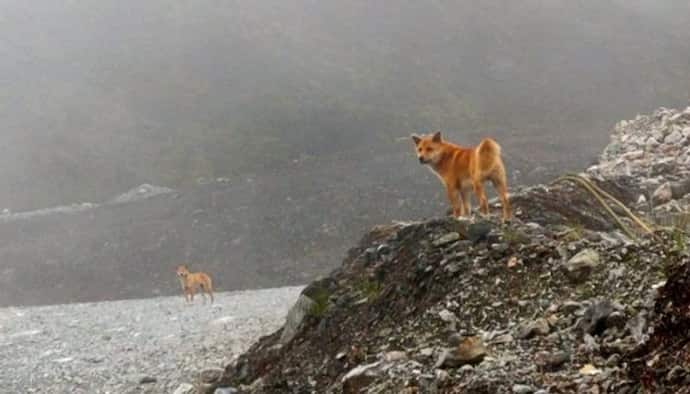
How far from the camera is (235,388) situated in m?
9.24

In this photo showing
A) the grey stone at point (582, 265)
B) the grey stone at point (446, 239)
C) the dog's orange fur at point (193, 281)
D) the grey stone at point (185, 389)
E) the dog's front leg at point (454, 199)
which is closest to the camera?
the grey stone at point (582, 265)

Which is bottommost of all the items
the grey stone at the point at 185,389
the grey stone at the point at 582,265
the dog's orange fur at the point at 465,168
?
the grey stone at the point at 185,389

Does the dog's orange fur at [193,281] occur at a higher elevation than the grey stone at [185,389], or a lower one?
higher

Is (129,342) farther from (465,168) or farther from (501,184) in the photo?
(501,184)

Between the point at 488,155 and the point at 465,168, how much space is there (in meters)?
0.65

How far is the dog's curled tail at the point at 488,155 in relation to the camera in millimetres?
9016

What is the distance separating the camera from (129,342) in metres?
18.7

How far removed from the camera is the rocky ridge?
4711mm

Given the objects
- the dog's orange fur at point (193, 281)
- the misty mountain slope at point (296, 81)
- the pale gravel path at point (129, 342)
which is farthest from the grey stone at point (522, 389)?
the misty mountain slope at point (296, 81)

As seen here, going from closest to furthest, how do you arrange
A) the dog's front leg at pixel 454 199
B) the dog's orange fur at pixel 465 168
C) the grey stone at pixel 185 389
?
the dog's orange fur at pixel 465 168, the dog's front leg at pixel 454 199, the grey stone at pixel 185 389

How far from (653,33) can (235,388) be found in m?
95.5

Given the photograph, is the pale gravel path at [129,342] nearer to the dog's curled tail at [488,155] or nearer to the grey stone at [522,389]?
the dog's curled tail at [488,155]

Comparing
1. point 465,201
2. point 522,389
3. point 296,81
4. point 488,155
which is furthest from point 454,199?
point 296,81

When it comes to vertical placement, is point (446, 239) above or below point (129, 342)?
above
